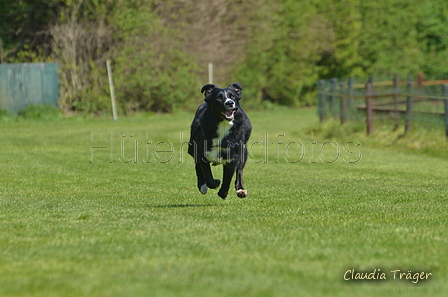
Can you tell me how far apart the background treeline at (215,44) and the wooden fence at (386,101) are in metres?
8.50

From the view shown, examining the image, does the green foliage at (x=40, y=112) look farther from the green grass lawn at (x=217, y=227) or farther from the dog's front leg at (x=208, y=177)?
the dog's front leg at (x=208, y=177)

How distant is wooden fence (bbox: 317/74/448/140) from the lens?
19.3m

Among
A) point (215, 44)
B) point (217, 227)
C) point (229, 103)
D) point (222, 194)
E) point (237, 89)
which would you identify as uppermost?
point (215, 44)

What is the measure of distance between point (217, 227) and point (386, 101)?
1774cm

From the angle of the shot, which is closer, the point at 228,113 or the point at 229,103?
the point at 229,103

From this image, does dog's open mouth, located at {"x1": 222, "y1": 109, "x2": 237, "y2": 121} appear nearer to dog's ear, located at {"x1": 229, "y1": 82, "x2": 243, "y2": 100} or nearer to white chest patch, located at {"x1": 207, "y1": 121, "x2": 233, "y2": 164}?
white chest patch, located at {"x1": 207, "y1": 121, "x2": 233, "y2": 164}

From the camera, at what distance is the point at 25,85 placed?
29.6m

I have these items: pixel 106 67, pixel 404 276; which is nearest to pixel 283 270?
pixel 404 276

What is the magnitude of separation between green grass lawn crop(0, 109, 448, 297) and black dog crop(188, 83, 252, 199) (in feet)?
1.37

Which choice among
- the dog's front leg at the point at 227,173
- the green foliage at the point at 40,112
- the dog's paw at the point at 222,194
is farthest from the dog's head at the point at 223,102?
the green foliage at the point at 40,112

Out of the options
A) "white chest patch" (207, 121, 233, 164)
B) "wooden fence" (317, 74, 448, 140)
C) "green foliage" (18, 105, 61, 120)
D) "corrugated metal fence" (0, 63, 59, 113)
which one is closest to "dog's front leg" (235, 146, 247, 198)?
"white chest patch" (207, 121, 233, 164)

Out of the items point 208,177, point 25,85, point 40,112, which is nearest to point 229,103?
point 208,177

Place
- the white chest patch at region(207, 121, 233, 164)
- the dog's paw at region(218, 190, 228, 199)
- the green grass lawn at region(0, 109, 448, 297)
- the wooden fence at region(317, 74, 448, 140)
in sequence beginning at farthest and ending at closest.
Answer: the wooden fence at region(317, 74, 448, 140)
the dog's paw at region(218, 190, 228, 199)
the white chest patch at region(207, 121, 233, 164)
the green grass lawn at region(0, 109, 448, 297)

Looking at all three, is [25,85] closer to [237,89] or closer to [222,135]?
[237,89]
